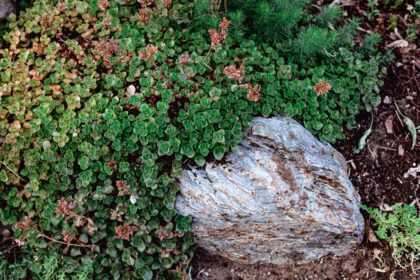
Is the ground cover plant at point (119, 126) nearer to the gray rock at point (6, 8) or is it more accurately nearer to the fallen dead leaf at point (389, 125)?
the gray rock at point (6, 8)

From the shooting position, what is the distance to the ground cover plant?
3.29 meters

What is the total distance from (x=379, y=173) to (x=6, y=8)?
3.35m

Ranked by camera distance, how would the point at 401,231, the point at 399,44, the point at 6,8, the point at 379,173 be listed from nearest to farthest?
the point at 401,231 → the point at 6,8 → the point at 379,173 → the point at 399,44

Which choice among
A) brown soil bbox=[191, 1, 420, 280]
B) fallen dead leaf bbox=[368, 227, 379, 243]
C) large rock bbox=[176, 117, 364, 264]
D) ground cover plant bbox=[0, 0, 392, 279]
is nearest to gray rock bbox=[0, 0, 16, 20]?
ground cover plant bbox=[0, 0, 392, 279]

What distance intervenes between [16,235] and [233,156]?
5.44 feet

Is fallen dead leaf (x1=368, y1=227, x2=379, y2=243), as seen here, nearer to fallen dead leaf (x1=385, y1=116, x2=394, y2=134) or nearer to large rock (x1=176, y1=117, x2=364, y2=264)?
large rock (x1=176, y1=117, x2=364, y2=264)

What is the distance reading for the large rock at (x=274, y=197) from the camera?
3275mm

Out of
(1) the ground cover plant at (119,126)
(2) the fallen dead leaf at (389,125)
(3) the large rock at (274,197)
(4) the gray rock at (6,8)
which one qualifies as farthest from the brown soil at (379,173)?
(4) the gray rock at (6,8)

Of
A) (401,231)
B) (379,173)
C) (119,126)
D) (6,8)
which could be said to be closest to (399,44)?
(379,173)

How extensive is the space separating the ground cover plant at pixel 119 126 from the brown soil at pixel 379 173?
418 mm

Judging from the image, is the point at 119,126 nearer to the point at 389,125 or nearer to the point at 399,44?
the point at 389,125

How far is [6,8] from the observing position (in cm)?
381

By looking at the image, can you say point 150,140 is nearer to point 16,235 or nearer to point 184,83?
point 184,83

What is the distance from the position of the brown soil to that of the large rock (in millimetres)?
218
